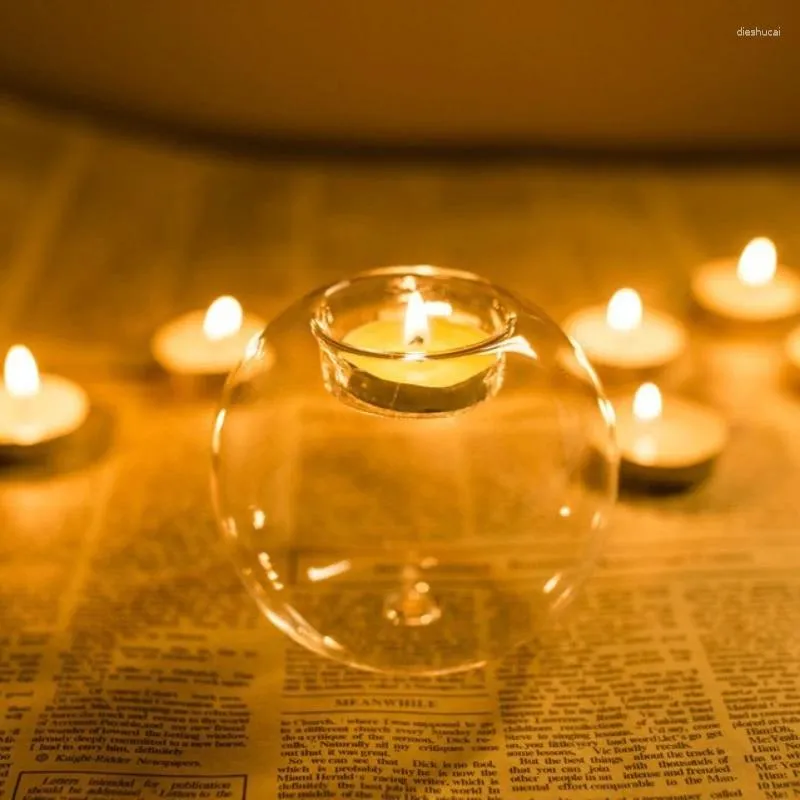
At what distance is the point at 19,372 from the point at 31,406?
29 mm

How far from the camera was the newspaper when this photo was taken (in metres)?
0.56

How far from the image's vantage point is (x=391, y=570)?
2.39ft

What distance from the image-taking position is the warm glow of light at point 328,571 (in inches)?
28.2

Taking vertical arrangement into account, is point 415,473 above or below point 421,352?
above

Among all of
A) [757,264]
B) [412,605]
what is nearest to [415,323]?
[412,605]

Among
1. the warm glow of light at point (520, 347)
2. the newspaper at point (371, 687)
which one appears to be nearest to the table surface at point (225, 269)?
the newspaper at point (371, 687)

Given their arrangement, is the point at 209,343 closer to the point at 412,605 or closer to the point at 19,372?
the point at 19,372

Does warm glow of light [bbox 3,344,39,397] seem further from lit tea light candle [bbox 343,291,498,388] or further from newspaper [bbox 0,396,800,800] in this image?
lit tea light candle [bbox 343,291,498,388]

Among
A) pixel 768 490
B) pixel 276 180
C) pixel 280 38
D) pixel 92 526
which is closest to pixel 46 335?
pixel 92 526

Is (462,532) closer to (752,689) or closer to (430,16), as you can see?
(752,689)

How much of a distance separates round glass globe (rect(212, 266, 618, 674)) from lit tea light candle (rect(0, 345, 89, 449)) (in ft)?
0.47

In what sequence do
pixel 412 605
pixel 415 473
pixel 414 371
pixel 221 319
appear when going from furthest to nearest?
pixel 221 319 → pixel 415 473 → pixel 412 605 → pixel 414 371

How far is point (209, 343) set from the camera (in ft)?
3.10

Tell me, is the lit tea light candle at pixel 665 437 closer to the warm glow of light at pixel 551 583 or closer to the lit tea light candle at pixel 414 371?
the warm glow of light at pixel 551 583
